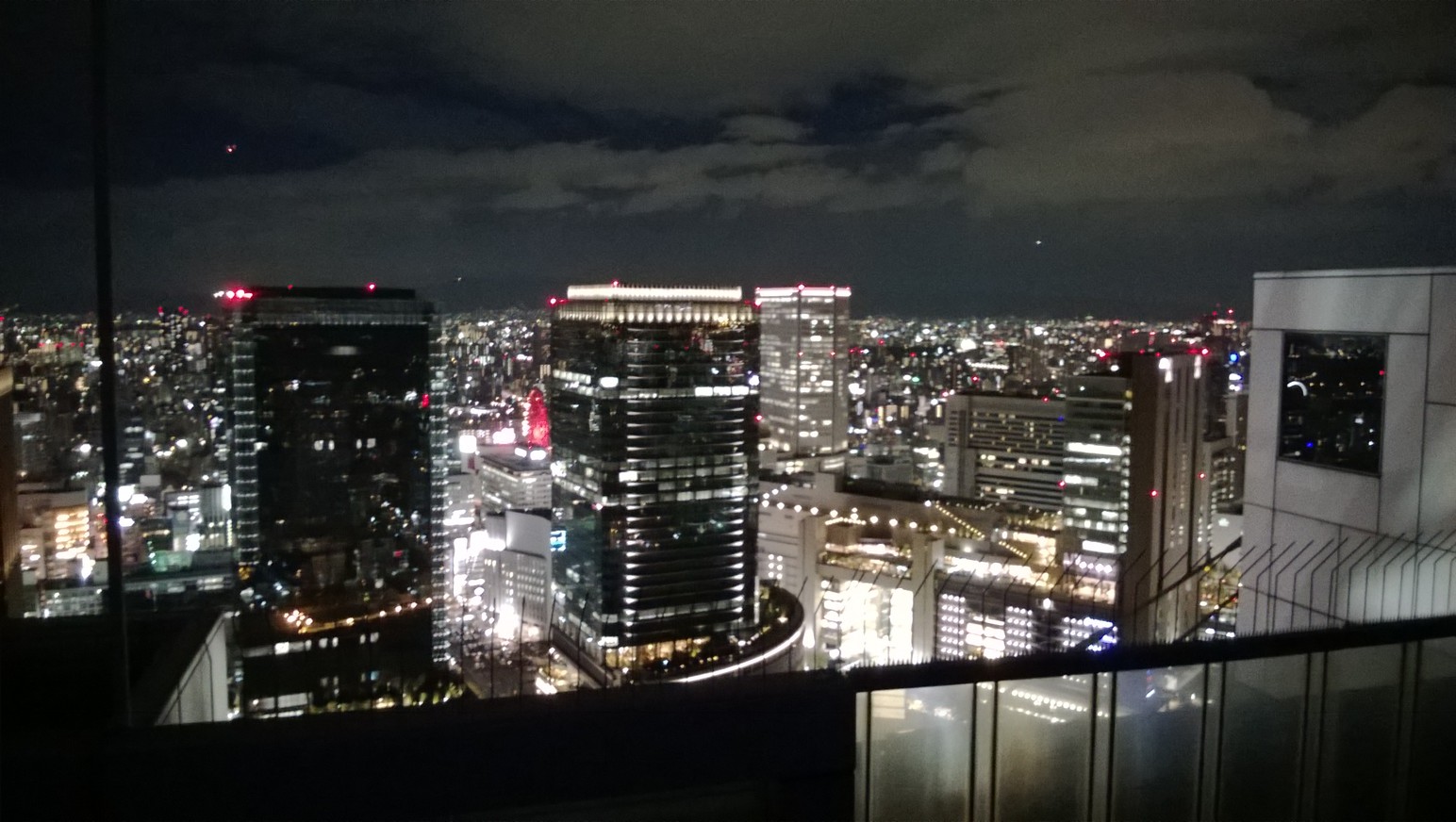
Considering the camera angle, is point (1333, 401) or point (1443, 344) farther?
point (1333, 401)

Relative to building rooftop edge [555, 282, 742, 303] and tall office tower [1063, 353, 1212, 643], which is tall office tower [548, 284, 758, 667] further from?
tall office tower [1063, 353, 1212, 643]

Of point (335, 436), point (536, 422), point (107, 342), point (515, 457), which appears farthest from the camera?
point (515, 457)

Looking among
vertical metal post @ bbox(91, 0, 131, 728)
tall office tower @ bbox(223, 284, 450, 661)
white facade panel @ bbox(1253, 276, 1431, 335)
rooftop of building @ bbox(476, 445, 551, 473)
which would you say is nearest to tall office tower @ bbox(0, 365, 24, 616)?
vertical metal post @ bbox(91, 0, 131, 728)

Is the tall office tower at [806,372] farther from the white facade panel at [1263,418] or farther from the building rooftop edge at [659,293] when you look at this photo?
the white facade panel at [1263,418]

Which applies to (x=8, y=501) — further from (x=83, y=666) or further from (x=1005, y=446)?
(x=1005, y=446)

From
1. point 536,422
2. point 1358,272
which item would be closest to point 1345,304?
point 1358,272

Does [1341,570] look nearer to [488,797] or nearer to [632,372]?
[488,797]
